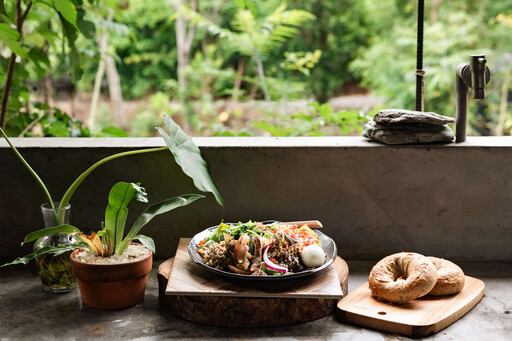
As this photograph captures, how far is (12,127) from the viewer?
274 centimetres

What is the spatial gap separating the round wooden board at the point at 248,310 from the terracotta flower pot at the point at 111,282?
14 cm

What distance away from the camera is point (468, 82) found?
186cm

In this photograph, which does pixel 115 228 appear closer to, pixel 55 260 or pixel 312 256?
pixel 55 260

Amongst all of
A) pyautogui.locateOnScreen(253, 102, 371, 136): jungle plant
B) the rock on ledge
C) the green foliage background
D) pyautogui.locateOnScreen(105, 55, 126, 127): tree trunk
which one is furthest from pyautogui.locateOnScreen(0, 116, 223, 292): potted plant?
pyautogui.locateOnScreen(105, 55, 126, 127): tree trunk

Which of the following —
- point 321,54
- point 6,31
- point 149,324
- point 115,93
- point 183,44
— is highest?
point 183,44

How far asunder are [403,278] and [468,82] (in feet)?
2.28

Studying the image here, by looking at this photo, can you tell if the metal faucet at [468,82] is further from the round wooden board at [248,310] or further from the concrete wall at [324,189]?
the round wooden board at [248,310]

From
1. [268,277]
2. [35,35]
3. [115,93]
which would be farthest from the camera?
[115,93]

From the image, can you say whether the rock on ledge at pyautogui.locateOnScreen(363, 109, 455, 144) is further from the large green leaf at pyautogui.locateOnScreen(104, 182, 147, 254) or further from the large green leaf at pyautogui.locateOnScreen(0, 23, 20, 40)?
the large green leaf at pyautogui.locateOnScreen(0, 23, 20, 40)

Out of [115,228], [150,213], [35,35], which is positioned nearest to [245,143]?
[150,213]

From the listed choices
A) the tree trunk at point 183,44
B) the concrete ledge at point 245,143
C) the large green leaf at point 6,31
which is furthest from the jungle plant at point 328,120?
the tree trunk at point 183,44

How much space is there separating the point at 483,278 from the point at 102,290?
1221mm

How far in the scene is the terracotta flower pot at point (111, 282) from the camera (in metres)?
1.56

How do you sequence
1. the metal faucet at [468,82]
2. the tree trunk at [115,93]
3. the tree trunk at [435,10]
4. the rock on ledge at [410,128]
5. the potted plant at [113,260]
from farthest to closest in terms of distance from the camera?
the tree trunk at [115,93] → the tree trunk at [435,10] → the rock on ledge at [410,128] → the metal faucet at [468,82] → the potted plant at [113,260]
